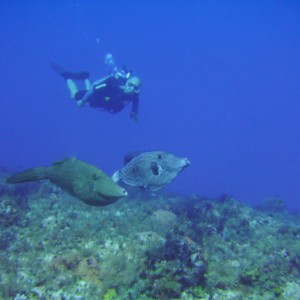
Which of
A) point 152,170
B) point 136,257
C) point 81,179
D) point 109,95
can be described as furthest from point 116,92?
point 81,179

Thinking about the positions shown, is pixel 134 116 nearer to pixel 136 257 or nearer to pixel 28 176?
pixel 136 257

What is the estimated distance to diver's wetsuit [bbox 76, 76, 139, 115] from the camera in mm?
13641

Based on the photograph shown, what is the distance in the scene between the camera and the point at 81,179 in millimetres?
3344

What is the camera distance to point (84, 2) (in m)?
157

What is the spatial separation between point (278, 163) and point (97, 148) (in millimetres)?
81515

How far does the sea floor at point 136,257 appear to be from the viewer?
5379 millimetres

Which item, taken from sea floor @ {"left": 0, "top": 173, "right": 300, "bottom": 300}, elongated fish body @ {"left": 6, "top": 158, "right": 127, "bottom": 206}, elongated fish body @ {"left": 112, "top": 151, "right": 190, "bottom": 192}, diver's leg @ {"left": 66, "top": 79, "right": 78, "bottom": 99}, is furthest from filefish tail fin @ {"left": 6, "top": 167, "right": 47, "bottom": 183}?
diver's leg @ {"left": 66, "top": 79, "right": 78, "bottom": 99}

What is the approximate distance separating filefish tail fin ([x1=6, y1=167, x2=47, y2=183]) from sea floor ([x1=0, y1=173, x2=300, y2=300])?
2907mm

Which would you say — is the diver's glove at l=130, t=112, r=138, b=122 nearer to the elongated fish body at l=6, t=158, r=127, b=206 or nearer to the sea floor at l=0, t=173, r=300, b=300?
the sea floor at l=0, t=173, r=300, b=300

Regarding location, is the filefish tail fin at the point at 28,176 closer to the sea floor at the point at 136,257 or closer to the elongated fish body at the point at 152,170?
the elongated fish body at the point at 152,170

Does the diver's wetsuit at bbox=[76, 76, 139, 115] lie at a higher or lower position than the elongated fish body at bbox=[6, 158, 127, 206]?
A: higher

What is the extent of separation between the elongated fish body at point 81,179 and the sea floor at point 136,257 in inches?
105

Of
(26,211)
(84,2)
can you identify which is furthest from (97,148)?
(26,211)

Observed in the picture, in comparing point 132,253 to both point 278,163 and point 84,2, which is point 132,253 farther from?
point 84,2
